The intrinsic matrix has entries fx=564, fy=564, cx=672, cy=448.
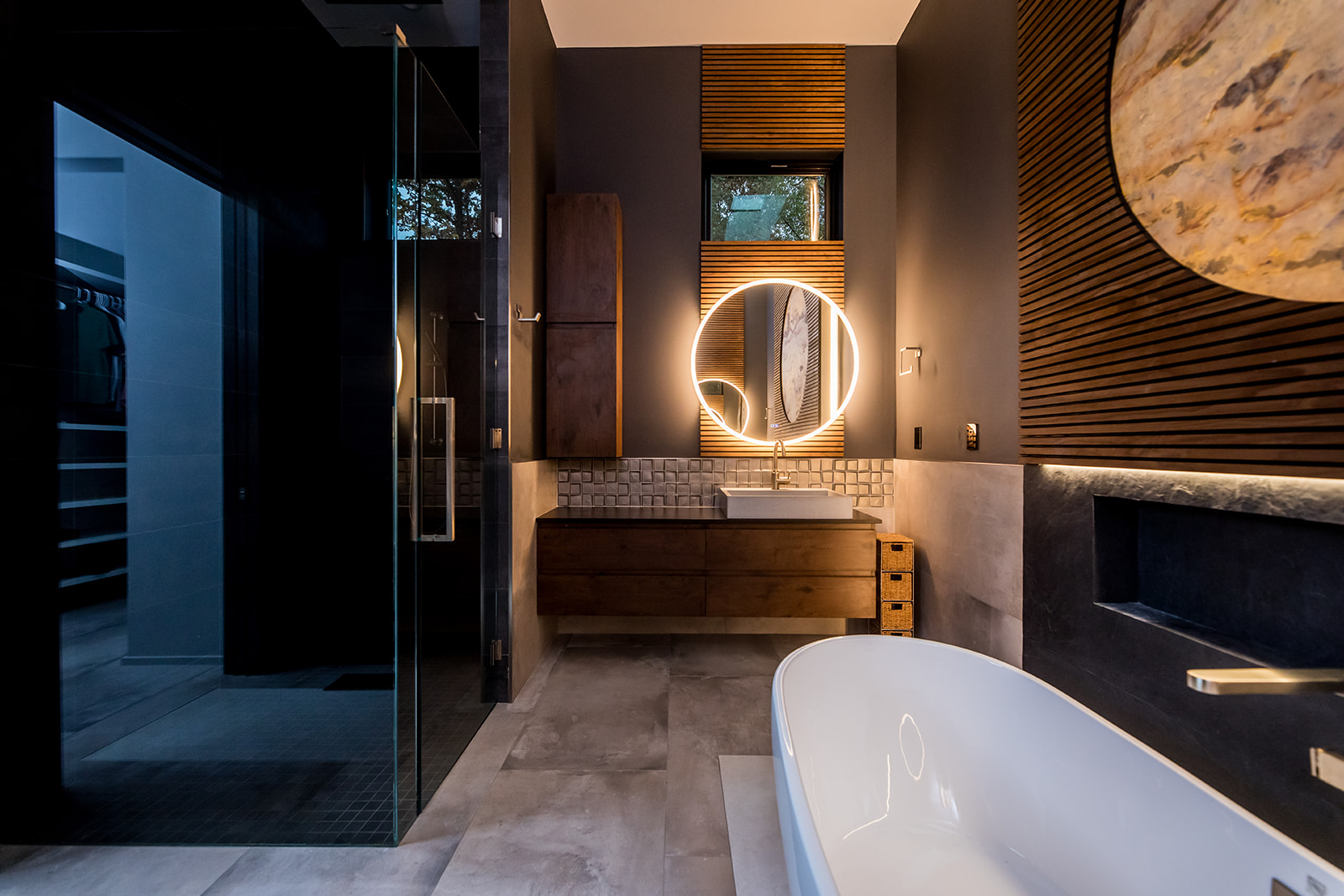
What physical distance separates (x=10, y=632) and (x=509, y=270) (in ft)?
6.30

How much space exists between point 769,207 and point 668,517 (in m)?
1.96

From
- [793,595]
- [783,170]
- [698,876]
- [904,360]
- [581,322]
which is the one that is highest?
→ [783,170]

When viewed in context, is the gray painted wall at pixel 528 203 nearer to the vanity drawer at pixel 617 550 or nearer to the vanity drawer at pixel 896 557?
the vanity drawer at pixel 617 550

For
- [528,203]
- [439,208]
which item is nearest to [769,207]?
[528,203]

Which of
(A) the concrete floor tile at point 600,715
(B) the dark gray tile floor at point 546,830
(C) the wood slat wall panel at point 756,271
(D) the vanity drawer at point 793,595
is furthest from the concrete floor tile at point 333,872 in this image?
(C) the wood slat wall panel at point 756,271

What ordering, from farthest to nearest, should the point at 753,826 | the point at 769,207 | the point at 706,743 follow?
1. the point at 769,207
2. the point at 706,743
3. the point at 753,826

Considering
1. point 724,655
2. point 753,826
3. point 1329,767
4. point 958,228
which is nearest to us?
point 1329,767

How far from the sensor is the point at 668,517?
A: 2916 millimetres

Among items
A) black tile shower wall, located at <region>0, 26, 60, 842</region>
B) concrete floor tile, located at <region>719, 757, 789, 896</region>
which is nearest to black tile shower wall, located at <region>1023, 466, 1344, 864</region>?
concrete floor tile, located at <region>719, 757, 789, 896</region>

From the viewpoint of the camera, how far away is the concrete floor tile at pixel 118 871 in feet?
4.57

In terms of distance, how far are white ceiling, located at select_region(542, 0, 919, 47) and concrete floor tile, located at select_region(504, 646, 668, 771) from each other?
343 cm

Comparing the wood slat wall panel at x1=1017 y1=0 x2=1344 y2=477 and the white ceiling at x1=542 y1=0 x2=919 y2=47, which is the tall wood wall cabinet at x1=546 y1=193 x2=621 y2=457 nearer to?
the white ceiling at x1=542 y1=0 x2=919 y2=47

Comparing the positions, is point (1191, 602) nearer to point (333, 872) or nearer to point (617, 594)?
point (617, 594)

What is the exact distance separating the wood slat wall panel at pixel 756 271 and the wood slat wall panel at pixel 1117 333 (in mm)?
1299
